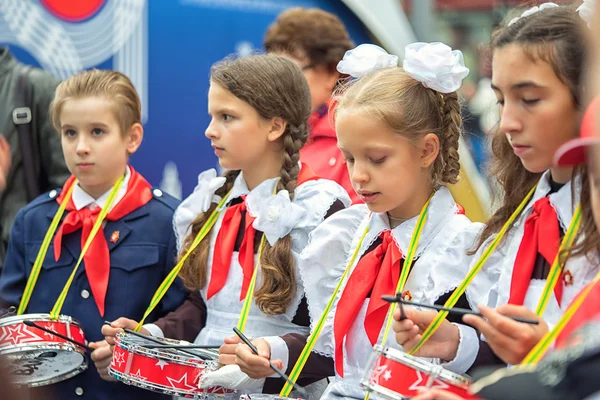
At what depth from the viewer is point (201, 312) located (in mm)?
4027

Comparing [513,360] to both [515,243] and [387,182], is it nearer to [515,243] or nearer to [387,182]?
[515,243]

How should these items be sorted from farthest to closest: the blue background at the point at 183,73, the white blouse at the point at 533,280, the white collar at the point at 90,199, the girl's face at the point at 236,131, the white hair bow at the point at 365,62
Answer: the blue background at the point at 183,73
the white collar at the point at 90,199
the girl's face at the point at 236,131
the white hair bow at the point at 365,62
the white blouse at the point at 533,280

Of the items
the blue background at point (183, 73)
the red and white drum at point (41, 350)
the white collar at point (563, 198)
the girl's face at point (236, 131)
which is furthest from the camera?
the blue background at point (183, 73)

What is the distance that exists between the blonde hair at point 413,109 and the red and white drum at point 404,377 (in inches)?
36.9

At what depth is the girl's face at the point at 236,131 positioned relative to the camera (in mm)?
3879

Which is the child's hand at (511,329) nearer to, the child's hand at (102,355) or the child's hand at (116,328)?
the child's hand at (116,328)

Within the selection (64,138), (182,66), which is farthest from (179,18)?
(64,138)

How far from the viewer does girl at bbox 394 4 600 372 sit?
2703 millimetres

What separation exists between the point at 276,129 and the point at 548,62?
55.8 inches

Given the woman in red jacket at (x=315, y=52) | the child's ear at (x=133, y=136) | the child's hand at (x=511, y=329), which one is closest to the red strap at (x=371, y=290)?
the child's hand at (x=511, y=329)

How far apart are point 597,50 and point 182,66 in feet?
15.7

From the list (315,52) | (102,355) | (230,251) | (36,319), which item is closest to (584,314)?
(230,251)

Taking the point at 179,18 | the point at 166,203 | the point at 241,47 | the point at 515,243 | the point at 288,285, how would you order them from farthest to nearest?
the point at 241,47, the point at 179,18, the point at 166,203, the point at 288,285, the point at 515,243

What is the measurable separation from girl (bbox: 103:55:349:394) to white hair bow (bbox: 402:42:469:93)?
2.54 ft
